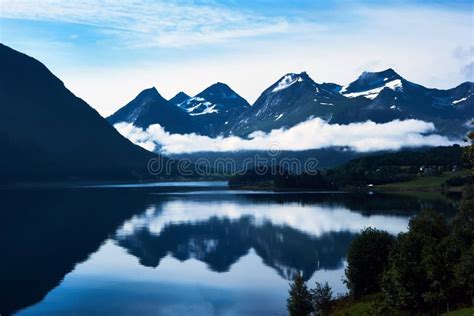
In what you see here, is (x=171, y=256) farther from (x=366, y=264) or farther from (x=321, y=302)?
(x=366, y=264)

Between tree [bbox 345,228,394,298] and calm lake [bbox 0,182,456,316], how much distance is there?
7866 mm

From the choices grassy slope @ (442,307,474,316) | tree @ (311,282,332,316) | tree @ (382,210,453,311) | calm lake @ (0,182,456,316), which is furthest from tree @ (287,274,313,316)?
grassy slope @ (442,307,474,316)

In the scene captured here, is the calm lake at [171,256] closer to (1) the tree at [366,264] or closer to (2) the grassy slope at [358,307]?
(2) the grassy slope at [358,307]

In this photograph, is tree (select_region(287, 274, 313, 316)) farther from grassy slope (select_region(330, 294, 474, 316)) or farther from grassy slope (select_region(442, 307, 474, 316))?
grassy slope (select_region(442, 307, 474, 316))

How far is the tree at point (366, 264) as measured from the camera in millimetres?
60031

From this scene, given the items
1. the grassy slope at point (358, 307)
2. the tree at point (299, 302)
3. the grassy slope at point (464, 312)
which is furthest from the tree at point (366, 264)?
the grassy slope at point (464, 312)

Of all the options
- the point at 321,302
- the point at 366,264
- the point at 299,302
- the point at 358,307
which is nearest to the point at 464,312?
the point at 358,307

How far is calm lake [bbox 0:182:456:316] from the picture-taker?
67.9 m

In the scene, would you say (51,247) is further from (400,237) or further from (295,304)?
(400,237)

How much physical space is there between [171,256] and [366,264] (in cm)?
4700

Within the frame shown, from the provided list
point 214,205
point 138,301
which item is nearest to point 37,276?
point 138,301

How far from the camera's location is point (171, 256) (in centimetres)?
10062

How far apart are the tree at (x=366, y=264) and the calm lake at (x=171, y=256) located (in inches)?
310

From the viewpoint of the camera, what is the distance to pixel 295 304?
56.8m
